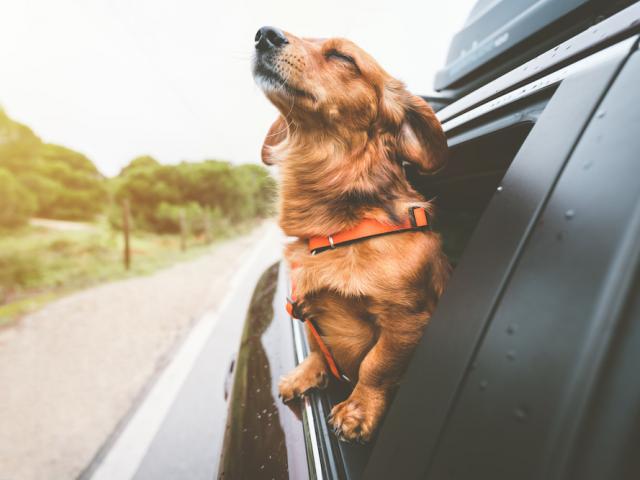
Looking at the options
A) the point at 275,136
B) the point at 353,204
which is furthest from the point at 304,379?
the point at 275,136

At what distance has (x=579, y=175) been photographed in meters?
0.53

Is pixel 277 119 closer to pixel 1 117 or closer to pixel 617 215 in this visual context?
pixel 617 215

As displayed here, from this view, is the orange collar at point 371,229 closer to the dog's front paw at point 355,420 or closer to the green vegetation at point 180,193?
the dog's front paw at point 355,420

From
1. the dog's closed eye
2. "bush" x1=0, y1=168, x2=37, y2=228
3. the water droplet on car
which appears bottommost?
"bush" x1=0, y1=168, x2=37, y2=228

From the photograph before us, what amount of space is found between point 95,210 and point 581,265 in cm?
1821

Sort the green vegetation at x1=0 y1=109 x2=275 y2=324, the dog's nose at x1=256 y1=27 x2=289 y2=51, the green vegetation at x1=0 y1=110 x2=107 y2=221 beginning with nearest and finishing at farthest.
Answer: the dog's nose at x1=256 y1=27 x2=289 y2=51
the green vegetation at x1=0 y1=109 x2=275 y2=324
the green vegetation at x1=0 y1=110 x2=107 y2=221

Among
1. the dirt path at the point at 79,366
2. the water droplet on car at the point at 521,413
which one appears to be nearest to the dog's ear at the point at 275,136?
the water droplet on car at the point at 521,413

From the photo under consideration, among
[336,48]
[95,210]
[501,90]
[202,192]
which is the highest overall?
[336,48]

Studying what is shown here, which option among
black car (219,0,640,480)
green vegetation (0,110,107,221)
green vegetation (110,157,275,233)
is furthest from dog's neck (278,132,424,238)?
green vegetation (110,157,275,233)

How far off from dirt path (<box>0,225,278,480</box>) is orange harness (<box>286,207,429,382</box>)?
260cm

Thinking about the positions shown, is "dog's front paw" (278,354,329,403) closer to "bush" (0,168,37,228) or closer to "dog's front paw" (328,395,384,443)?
"dog's front paw" (328,395,384,443)

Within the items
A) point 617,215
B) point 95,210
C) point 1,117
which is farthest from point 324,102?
point 95,210

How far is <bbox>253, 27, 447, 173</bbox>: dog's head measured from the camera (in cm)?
155

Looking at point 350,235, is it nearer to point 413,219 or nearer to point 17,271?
point 413,219
